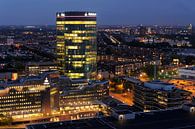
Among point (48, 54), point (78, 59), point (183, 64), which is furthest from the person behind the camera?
point (48, 54)

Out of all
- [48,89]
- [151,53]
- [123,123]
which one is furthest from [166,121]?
[151,53]

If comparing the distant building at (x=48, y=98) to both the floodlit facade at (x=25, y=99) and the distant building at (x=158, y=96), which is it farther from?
the distant building at (x=158, y=96)

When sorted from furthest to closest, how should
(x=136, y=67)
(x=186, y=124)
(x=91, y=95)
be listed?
(x=136, y=67)
(x=91, y=95)
(x=186, y=124)

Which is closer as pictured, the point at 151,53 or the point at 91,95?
the point at 91,95

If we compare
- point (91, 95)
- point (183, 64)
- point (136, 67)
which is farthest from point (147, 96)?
point (183, 64)

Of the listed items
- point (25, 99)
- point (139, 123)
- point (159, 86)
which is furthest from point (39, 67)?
point (139, 123)

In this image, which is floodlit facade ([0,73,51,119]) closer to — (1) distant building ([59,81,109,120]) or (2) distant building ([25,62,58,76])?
(1) distant building ([59,81,109,120])

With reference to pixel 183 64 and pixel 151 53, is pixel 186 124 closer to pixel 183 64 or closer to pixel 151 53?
pixel 183 64

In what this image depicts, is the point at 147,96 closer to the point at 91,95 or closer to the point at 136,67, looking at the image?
the point at 91,95
